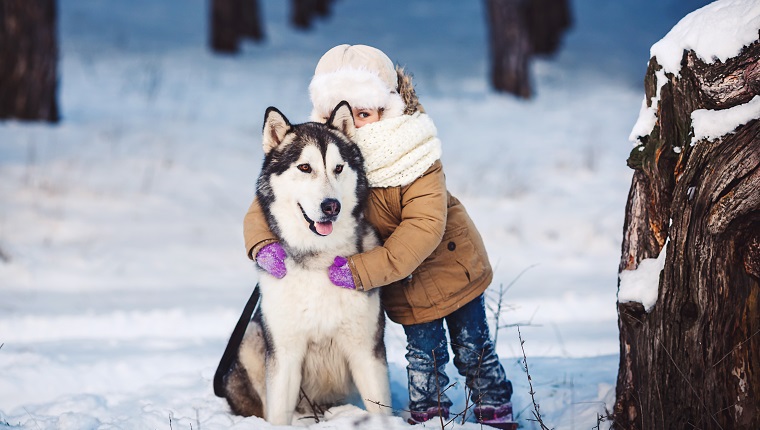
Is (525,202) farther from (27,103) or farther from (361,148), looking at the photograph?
(27,103)

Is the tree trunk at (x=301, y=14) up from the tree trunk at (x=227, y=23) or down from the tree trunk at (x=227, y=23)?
up

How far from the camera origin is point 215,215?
809cm

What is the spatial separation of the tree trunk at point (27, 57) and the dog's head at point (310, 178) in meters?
6.86

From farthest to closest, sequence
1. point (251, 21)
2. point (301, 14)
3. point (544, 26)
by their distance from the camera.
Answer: point (301, 14) → point (544, 26) → point (251, 21)

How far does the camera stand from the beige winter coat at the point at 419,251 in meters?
3.23

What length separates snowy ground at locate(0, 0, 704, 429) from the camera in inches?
168

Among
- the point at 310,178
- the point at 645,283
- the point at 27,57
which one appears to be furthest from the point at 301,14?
the point at 645,283

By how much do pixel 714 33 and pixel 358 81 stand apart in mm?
1543

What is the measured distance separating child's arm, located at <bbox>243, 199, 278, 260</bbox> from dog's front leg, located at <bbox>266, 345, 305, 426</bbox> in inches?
18.9

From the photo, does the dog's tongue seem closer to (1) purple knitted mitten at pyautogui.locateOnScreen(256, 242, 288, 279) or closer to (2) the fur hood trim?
(1) purple knitted mitten at pyautogui.locateOnScreen(256, 242, 288, 279)

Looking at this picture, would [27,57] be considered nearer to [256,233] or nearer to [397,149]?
[256,233]

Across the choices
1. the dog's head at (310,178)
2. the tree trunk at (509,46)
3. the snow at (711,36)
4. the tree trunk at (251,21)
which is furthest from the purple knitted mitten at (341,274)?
the tree trunk at (251,21)

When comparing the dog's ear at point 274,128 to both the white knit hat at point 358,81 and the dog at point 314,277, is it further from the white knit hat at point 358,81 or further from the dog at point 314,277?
the white knit hat at point 358,81

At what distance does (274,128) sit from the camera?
3.41 metres
